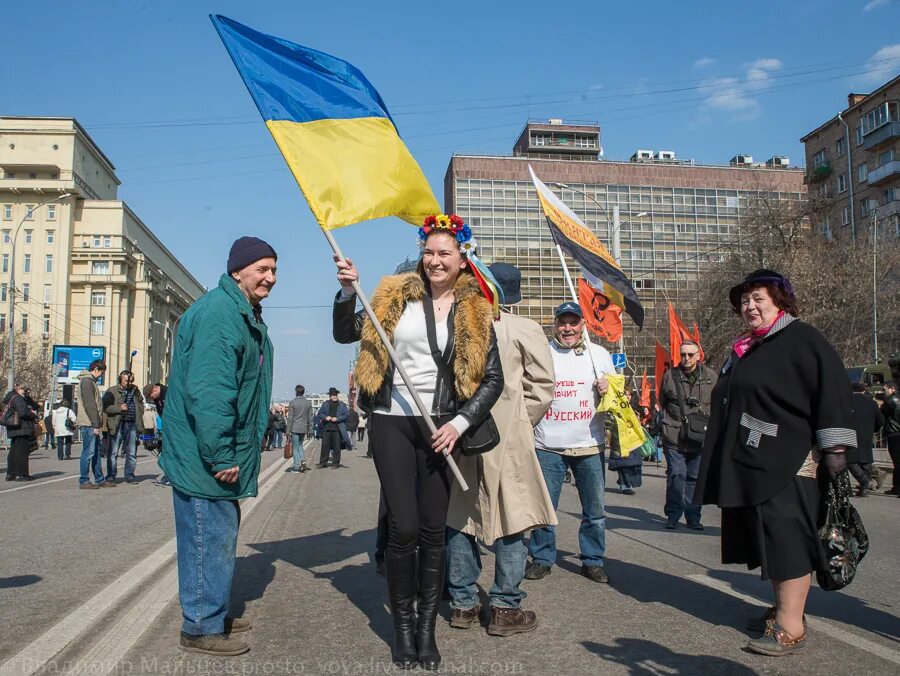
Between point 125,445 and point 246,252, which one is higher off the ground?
point 246,252

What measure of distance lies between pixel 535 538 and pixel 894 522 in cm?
567

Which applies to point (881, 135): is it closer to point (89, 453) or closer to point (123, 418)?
point (123, 418)

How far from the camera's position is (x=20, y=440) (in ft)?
50.3

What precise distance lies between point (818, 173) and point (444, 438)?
6299cm

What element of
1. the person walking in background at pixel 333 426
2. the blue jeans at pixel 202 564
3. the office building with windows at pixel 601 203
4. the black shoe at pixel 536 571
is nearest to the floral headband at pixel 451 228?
the blue jeans at pixel 202 564

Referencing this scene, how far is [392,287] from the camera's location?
4324 mm

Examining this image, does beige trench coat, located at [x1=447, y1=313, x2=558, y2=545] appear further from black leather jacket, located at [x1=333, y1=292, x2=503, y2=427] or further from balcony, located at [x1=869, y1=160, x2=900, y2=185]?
balcony, located at [x1=869, y1=160, x2=900, y2=185]

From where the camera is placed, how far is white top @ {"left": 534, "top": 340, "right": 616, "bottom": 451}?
6113 mm

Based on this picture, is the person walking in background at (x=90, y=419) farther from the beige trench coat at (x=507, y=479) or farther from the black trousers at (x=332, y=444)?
the beige trench coat at (x=507, y=479)

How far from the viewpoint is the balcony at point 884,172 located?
5135 cm

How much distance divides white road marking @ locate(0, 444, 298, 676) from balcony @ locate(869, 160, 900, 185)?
179 ft

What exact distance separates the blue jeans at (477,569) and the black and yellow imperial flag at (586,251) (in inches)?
176

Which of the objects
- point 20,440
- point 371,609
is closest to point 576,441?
point 371,609

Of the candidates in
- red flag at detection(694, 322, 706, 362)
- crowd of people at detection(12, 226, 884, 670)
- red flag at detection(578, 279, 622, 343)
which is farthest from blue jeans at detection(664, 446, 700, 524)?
crowd of people at detection(12, 226, 884, 670)
